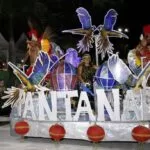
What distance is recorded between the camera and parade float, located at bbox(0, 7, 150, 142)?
1033 centimetres

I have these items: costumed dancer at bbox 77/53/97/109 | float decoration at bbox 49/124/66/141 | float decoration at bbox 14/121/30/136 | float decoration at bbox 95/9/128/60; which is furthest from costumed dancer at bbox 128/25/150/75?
float decoration at bbox 14/121/30/136

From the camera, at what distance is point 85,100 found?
10562 mm

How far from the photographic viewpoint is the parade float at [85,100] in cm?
1033

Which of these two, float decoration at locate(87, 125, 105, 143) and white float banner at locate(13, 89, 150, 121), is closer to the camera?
float decoration at locate(87, 125, 105, 143)

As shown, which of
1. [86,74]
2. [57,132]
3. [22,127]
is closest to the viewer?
[57,132]

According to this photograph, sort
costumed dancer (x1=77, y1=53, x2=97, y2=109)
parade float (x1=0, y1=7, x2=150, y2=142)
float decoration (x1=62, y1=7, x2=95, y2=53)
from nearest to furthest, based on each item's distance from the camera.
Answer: parade float (x1=0, y1=7, x2=150, y2=142)
costumed dancer (x1=77, y1=53, x2=97, y2=109)
float decoration (x1=62, y1=7, x2=95, y2=53)

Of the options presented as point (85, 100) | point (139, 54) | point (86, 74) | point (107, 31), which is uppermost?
point (107, 31)

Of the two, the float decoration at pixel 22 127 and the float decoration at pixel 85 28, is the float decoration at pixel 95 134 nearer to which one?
the float decoration at pixel 22 127

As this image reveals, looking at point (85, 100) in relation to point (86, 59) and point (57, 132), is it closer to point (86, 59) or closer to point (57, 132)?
point (57, 132)

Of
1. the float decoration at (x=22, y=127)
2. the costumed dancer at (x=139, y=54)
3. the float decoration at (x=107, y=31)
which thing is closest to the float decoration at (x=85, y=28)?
the float decoration at (x=107, y=31)

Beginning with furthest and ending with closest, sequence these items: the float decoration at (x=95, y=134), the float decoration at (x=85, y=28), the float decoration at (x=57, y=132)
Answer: the float decoration at (x=85, y=28), the float decoration at (x=57, y=132), the float decoration at (x=95, y=134)

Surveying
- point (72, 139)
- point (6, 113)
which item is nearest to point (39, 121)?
point (72, 139)

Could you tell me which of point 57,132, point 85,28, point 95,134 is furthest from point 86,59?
point 95,134

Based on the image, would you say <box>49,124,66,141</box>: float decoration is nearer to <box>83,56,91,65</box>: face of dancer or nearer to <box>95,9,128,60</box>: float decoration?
<box>83,56,91,65</box>: face of dancer
